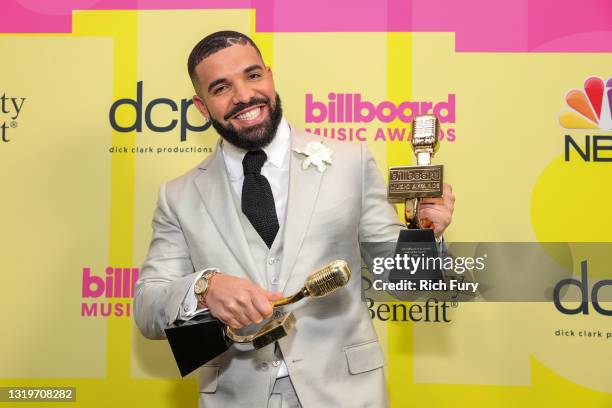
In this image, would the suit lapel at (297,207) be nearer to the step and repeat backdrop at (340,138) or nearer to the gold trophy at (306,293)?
the gold trophy at (306,293)

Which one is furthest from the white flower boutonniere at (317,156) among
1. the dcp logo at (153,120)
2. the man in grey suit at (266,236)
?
the dcp logo at (153,120)

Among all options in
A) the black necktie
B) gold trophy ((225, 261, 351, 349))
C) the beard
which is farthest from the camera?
the beard

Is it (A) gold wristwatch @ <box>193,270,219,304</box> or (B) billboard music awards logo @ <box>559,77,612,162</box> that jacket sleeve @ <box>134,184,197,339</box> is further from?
(B) billboard music awards logo @ <box>559,77,612,162</box>

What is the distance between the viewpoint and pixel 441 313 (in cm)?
276

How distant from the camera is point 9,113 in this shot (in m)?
2.94

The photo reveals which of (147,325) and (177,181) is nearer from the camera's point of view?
(147,325)

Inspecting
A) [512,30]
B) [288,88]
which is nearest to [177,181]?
[288,88]

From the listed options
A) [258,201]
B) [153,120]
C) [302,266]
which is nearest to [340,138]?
[153,120]

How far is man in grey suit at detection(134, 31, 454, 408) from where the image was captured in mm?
1818

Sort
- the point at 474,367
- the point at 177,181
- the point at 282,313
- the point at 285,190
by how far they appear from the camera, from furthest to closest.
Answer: the point at 474,367 < the point at 177,181 < the point at 285,190 < the point at 282,313

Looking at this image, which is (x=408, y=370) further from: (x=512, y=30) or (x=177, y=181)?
(x=512, y=30)

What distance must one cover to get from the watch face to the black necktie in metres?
0.25

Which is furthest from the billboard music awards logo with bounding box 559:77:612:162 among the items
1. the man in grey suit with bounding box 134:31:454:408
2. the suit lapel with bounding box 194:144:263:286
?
the suit lapel with bounding box 194:144:263:286

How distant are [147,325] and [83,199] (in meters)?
1.18
